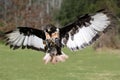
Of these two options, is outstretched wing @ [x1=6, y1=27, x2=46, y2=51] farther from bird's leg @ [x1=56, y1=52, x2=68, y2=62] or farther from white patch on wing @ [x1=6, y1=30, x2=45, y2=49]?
bird's leg @ [x1=56, y1=52, x2=68, y2=62]

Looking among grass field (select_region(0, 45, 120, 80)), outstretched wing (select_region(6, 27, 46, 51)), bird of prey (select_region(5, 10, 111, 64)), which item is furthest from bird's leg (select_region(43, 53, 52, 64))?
grass field (select_region(0, 45, 120, 80))

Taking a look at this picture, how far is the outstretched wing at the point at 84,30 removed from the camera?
14.6ft

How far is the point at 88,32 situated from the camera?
4.57 meters

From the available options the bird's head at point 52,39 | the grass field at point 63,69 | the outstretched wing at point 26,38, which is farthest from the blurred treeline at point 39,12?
the bird's head at point 52,39

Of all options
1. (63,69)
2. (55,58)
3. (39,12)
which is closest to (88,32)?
(55,58)

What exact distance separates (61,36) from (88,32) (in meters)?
0.28

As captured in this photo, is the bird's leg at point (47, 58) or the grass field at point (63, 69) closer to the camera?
the bird's leg at point (47, 58)

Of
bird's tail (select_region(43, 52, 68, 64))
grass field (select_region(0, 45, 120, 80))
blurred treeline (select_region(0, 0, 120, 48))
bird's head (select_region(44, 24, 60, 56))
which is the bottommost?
bird's tail (select_region(43, 52, 68, 64))

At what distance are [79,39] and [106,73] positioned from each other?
327 inches

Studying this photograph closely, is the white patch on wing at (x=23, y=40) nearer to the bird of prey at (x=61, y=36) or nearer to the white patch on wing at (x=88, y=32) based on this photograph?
the bird of prey at (x=61, y=36)

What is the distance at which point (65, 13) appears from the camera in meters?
33.2

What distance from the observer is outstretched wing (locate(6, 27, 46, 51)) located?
15.4 feet

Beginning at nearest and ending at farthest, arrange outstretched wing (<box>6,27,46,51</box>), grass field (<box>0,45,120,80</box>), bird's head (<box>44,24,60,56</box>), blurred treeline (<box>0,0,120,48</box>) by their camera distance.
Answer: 1. bird's head (<box>44,24,60,56</box>)
2. outstretched wing (<box>6,27,46,51</box>)
3. grass field (<box>0,45,120,80</box>)
4. blurred treeline (<box>0,0,120,48</box>)

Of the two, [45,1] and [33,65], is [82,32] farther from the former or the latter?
[45,1]
